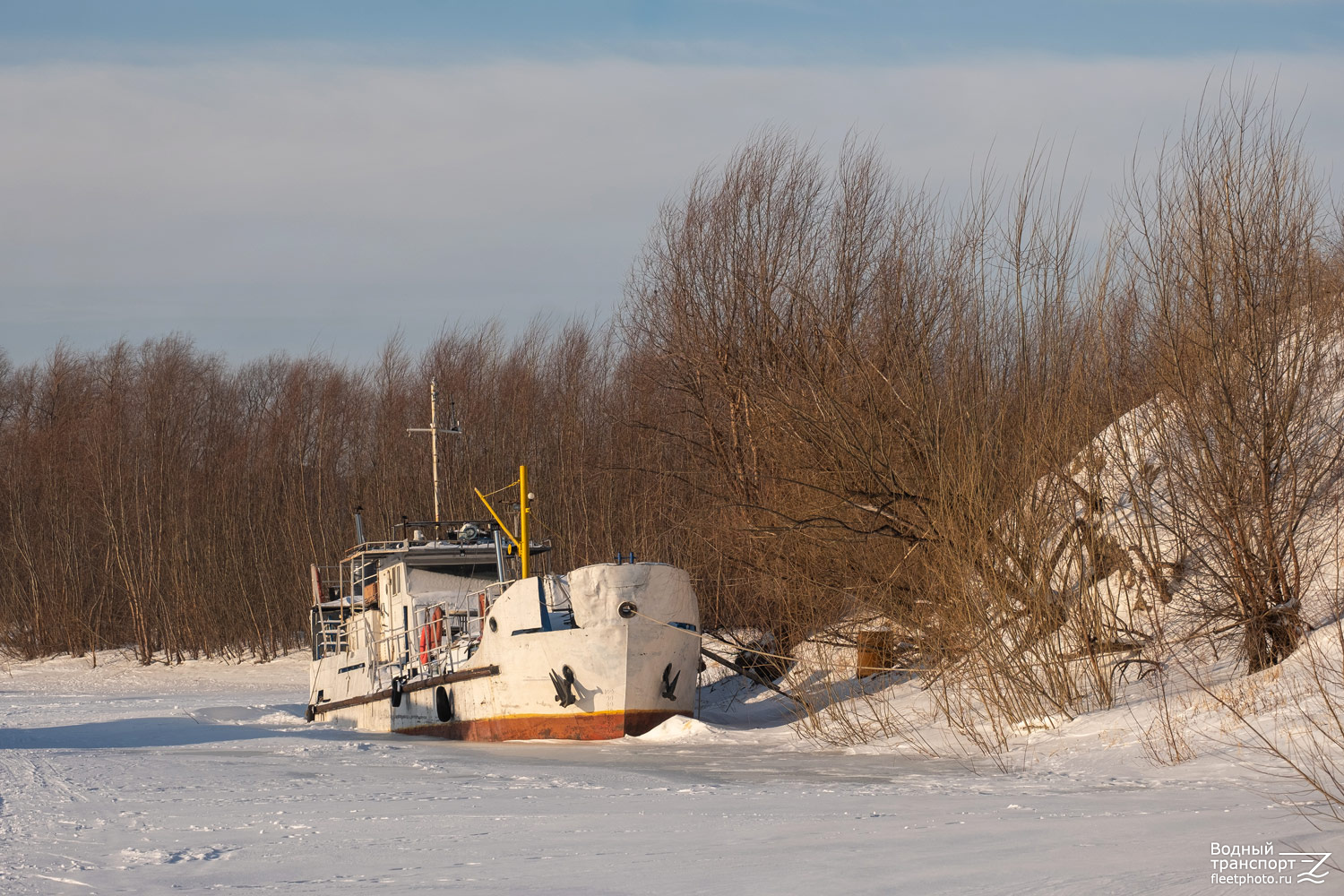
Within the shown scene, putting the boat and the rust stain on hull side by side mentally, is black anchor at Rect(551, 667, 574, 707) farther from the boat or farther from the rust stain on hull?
the rust stain on hull

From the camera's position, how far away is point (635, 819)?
7.70m

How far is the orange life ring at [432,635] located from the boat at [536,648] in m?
0.02

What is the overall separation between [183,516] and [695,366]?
21.9m

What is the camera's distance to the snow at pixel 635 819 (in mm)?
Result: 5812

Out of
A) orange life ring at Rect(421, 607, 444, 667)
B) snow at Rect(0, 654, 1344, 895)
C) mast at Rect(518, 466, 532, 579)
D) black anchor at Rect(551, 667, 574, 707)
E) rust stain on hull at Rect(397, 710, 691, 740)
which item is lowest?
rust stain on hull at Rect(397, 710, 691, 740)

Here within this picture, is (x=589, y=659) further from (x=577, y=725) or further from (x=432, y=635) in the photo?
(x=432, y=635)

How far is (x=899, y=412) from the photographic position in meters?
15.7

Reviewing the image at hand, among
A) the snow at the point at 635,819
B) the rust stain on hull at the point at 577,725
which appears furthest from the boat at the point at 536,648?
the snow at the point at 635,819

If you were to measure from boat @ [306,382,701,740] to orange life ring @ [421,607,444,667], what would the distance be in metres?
0.02

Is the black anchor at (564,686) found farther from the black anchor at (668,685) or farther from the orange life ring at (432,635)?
the orange life ring at (432,635)

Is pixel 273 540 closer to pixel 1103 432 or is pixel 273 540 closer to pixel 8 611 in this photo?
pixel 8 611

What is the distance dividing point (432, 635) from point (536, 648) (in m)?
3.45

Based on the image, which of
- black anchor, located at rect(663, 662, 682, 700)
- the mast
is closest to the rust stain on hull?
black anchor, located at rect(663, 662, 682, 700)

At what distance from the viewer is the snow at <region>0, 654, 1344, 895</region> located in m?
5.81
